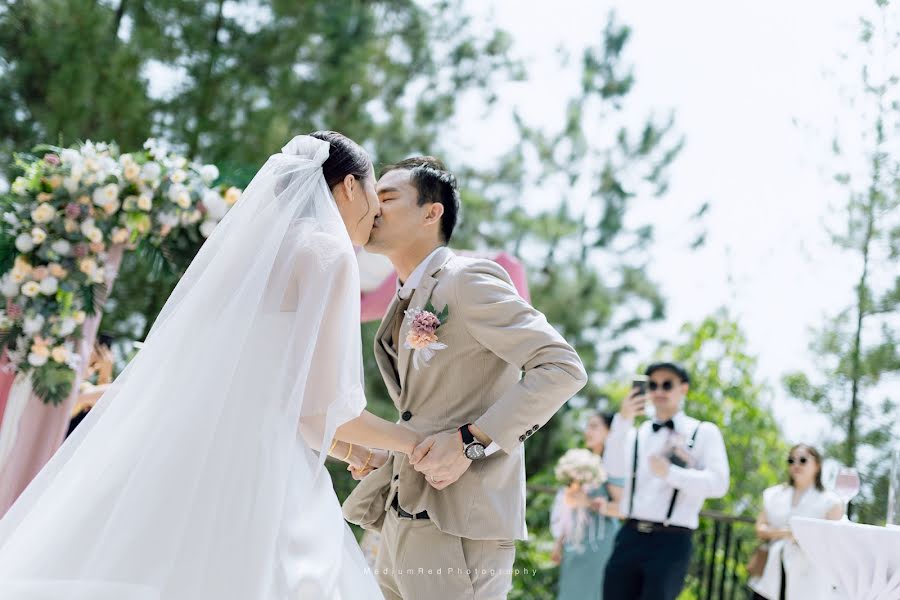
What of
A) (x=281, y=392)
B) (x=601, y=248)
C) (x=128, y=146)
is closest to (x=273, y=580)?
(x=281, y=392)

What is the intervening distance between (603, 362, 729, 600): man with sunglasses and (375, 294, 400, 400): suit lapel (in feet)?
8.48

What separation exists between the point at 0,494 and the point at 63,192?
1.61 m

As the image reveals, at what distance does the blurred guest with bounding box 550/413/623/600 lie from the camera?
670cm

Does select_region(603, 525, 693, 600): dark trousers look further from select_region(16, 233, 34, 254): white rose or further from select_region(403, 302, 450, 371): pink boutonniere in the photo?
select_region(16, 233, 34, 254): white rose

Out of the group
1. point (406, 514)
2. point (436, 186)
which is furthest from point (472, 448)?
point (436, 186)

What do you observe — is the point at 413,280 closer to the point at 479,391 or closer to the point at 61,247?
the point at 479,391

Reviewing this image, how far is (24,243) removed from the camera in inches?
207

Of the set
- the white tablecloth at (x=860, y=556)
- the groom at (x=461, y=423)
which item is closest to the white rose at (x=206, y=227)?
the groom at (x=461, y=423)

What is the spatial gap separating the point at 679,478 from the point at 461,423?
9.02 ft

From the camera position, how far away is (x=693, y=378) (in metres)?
11.1

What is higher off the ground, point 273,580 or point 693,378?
point 693,378

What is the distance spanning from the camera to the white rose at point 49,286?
5.22 metres

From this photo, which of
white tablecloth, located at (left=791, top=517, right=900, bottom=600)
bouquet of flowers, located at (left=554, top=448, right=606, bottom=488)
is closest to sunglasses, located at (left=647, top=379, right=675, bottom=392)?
bouquet of flowers, located at (left=554, top=448, right=606, bottom=488)

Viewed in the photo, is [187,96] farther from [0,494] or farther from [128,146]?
[0,494]
